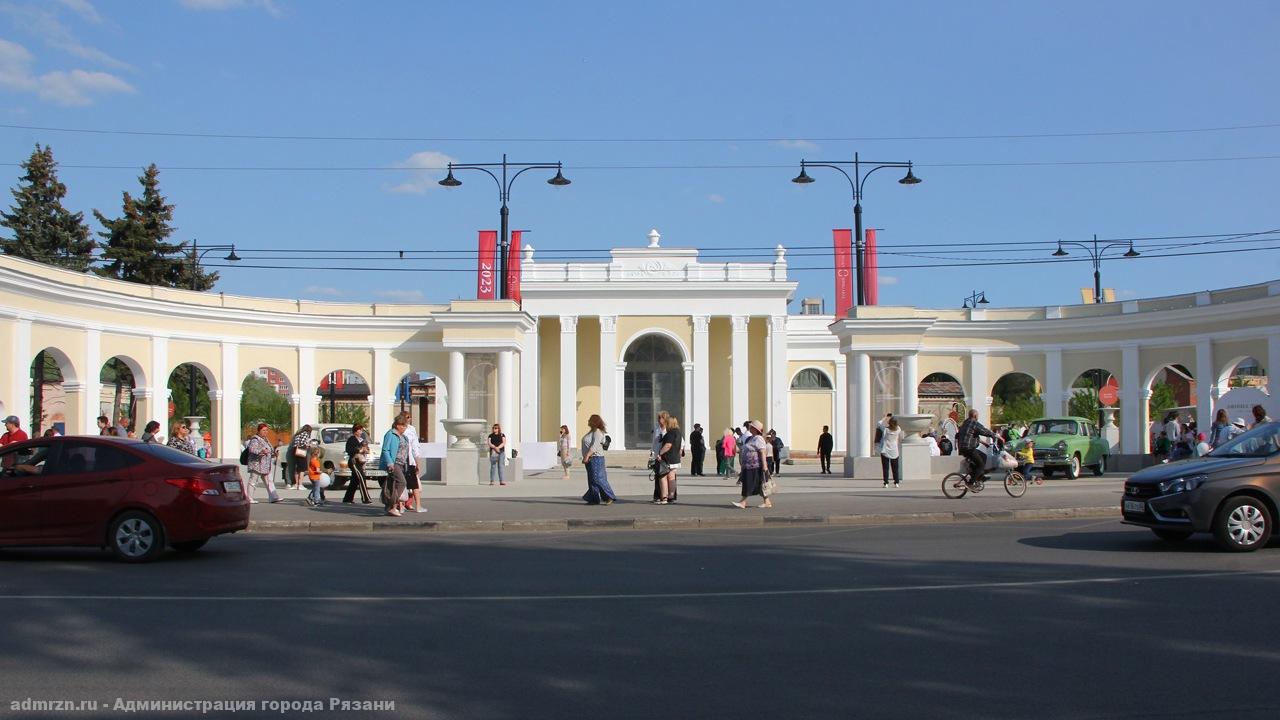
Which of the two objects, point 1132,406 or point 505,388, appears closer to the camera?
point 505,388

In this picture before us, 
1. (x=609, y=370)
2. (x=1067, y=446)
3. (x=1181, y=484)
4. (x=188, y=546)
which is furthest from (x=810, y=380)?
(x=188, y=546)

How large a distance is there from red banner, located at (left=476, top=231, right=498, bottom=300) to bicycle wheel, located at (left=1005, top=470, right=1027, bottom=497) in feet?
85.1

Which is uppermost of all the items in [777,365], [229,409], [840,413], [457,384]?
[777,365]

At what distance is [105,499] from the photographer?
1328cm

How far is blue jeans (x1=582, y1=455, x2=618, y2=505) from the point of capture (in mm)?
21172

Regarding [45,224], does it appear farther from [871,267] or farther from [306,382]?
[871,267]

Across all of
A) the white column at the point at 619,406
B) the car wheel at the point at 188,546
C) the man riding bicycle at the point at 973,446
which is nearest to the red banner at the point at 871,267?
the white column at the point at 619,406

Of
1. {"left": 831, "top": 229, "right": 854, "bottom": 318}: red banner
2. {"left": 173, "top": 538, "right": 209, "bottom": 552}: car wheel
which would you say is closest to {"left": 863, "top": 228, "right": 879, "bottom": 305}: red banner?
{"left": 831, "top": 229, "right": 854, "bottom": 318}: red banner

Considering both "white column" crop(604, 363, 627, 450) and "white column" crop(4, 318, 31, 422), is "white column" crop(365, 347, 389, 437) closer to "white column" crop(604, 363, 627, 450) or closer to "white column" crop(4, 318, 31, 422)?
"white column" crop(604, 363, 627, 450)

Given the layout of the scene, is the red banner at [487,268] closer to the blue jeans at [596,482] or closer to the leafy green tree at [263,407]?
the blue jeans at [596,482]

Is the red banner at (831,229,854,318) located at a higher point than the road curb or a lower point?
higher

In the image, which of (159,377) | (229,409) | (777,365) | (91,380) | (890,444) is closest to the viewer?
(890,444)

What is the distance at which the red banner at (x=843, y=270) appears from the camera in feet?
149

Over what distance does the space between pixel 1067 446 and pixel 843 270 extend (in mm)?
15503
